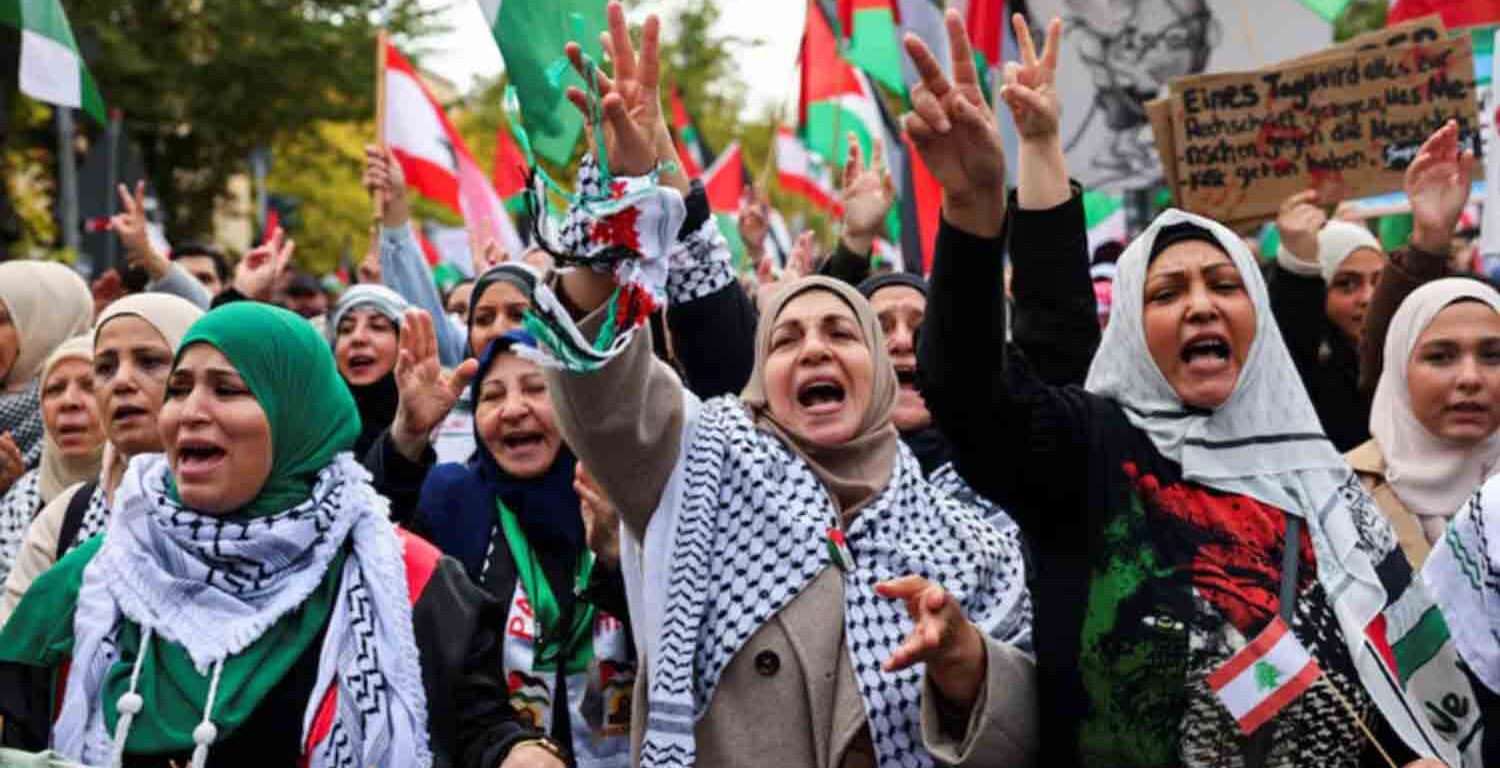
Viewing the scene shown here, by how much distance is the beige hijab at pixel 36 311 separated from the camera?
5523mm

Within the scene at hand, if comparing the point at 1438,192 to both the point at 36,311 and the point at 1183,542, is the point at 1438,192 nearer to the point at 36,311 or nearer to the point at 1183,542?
the point at 1183,542

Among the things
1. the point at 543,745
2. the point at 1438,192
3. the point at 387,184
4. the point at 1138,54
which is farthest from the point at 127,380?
the point at 1138,54

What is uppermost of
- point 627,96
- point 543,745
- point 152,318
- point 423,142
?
point 423,142

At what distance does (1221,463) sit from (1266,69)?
327cm

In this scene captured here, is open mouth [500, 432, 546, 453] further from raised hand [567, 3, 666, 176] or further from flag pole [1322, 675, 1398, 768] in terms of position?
flag pole [1322, 675, 1398, 768]

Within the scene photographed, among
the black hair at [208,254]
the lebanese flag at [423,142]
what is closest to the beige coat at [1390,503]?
the lebanese flag at [423,142]

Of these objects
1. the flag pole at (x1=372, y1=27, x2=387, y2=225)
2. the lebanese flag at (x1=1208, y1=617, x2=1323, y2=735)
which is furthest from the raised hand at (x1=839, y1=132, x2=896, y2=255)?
the lebanese flag at (x1=1208, y1=617, x2=1323, y2=735)

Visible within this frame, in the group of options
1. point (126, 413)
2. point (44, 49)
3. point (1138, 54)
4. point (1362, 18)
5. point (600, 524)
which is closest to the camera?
point (600, 524)

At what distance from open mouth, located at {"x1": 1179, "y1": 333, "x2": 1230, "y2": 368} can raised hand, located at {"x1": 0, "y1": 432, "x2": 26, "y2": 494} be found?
3.01 m

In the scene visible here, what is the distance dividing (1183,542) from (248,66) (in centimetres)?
1948

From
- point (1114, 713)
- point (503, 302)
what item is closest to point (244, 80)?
point (503, 302)

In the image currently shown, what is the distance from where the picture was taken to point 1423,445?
4262 mm

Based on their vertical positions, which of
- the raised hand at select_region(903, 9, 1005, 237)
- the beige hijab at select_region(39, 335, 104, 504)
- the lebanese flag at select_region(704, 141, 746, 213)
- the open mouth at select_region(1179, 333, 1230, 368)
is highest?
the lebanese flag at select_region(704, 141, 746, 213)

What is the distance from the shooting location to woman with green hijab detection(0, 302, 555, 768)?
3.04 metres
